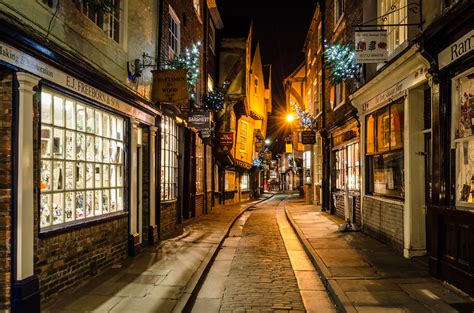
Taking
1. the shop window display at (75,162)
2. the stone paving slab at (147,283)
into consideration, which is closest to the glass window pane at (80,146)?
the shop window display at (75,162)

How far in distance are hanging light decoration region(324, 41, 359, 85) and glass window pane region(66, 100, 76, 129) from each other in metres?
8.66

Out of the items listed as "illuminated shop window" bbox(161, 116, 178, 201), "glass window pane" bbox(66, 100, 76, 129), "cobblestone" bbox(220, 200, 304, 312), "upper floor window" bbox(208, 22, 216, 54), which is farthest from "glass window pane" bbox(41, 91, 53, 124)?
"upper floor window" bbox(208, 22, 216, 54)

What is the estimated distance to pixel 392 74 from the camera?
10.0 metres

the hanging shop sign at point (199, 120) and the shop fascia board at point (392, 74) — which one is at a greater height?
the shop fascia board at point (392, 74)

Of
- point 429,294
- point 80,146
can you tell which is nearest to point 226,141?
point 80,146

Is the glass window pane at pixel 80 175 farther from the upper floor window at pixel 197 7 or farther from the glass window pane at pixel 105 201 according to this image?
the upper floor window at pixel 197 7

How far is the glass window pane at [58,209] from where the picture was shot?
688 cm

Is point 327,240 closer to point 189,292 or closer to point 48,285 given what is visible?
point 189,292

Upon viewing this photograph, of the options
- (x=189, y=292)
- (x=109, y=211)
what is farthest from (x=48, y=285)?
(x=109, y=211)

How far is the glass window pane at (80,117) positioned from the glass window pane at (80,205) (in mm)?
1180

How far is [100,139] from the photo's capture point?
865cm

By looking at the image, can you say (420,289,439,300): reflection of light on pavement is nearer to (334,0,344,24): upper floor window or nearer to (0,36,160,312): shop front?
(0,36,160,312): shop front

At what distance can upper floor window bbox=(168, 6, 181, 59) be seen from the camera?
14.1 meters

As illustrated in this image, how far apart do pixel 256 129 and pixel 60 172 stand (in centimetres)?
2835
